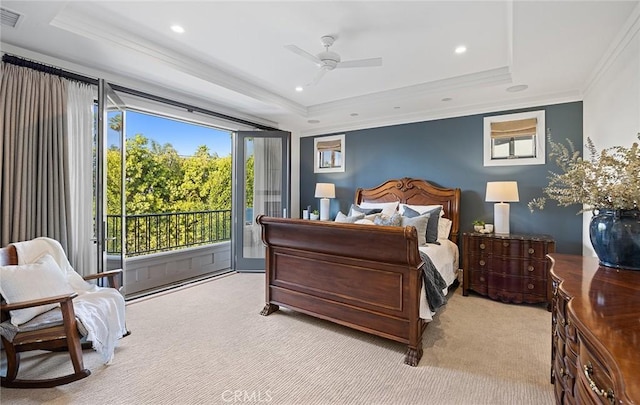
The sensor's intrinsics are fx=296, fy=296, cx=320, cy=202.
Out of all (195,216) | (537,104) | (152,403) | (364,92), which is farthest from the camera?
(195,216)

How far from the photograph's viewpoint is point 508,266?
3.63m

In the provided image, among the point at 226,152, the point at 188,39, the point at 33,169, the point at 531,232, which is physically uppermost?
the point at 188,39

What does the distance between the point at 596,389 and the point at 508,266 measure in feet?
10.0

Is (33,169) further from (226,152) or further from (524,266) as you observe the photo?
(524,266)

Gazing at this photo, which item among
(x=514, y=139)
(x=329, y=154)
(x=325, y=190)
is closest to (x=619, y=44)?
(x=514, y=139)

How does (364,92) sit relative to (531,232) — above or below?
above

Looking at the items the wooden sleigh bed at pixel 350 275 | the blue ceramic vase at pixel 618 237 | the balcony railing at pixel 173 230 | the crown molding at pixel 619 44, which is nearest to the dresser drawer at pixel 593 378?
the blue ceramic vase at pixel 618 237

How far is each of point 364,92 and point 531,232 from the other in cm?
307

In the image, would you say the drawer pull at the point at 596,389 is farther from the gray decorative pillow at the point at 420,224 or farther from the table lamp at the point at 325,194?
the table lamp at the point at 325,194

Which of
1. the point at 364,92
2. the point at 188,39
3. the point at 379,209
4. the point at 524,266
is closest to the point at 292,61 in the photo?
the point at 188,39

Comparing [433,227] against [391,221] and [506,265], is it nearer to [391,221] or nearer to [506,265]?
[391,221]

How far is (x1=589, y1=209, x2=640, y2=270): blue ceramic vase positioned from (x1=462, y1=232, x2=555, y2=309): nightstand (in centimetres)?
198

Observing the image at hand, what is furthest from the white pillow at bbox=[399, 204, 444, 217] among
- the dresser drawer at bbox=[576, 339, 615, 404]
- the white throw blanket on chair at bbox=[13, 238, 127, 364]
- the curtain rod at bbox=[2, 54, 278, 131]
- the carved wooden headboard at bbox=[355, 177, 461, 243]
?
the white throw blanket on chair at bbox=[13, 238, 127, 364]

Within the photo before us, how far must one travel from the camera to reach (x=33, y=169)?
9.10ft
